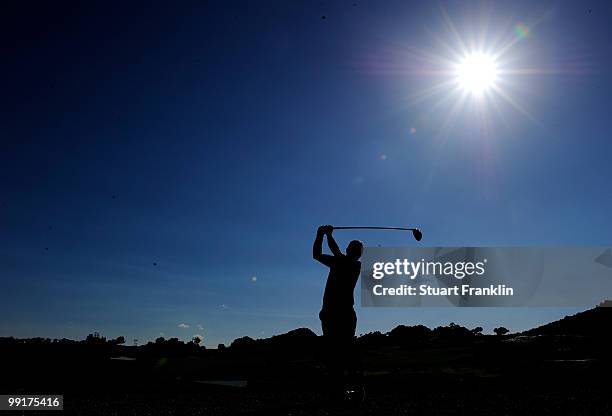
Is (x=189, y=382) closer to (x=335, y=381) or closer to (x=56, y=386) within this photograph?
(x=56, y=386)

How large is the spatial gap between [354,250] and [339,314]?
110cm

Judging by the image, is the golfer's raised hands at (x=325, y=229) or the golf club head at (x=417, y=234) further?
the golf club head at (x=417, y=234)

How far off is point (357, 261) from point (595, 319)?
34782mm

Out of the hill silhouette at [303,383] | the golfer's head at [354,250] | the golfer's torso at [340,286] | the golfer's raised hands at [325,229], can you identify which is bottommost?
the hill silhouette at [303,383]

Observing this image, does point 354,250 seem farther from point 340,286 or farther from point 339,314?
point 339,314

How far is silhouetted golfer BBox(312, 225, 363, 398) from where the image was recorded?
7.75 m

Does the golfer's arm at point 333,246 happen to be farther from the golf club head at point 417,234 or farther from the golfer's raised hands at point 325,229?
the golf club head at point 417,234

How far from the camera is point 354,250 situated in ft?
26.4

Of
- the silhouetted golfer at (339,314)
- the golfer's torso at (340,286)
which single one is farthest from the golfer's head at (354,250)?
the golfer's torso at (340,286)

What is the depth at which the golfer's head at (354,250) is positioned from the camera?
8031 millimetres

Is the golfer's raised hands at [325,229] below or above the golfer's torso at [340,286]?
above

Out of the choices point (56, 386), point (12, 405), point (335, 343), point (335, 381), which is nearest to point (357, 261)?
point (335, 343)

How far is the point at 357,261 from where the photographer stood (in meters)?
8.06

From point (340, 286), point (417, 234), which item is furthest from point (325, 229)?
point (417, 234)
